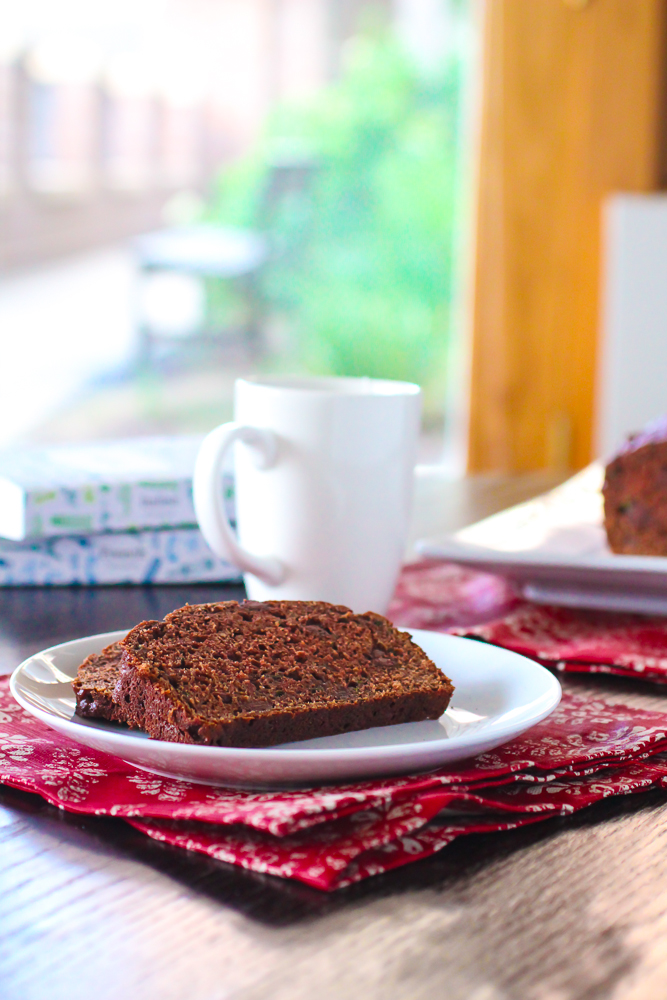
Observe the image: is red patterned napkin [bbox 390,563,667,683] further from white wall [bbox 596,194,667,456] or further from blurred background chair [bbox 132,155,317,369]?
blurred background chair [bbox 132,155,317,369]

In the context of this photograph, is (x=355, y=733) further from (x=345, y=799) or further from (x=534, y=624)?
(x=534, y=624)

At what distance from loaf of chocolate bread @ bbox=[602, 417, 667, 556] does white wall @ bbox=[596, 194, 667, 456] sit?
185 cm

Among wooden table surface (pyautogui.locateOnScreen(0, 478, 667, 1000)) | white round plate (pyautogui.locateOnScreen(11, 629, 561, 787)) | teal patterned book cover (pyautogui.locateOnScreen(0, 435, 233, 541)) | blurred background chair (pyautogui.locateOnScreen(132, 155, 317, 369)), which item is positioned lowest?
wooden table surface (pyautogui.locateOnScreen(0, 478, 667, 1000))

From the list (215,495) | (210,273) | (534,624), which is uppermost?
(210,273)

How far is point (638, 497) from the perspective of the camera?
3.25 ft

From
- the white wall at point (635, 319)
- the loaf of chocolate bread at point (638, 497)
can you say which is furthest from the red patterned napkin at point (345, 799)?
the white wall at point (635, 319)

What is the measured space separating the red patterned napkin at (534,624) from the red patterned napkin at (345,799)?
0.16 metres

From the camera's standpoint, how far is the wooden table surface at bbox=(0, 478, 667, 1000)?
1.16ft

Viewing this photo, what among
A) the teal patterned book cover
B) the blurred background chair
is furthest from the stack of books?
the blurred background chair

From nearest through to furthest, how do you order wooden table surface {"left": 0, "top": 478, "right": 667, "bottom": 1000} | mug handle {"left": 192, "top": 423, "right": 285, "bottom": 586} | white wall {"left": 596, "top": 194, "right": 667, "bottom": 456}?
1. wooden table surface {"left": 0, "top": 478, "right": 667, "bottom": 1000}
2. mug handle {"left": 192, "top": 423, "right": 285, "bottom": 586}
3. white wall {"left": 596, "top": 194, "right": 667, "bottom": 456}

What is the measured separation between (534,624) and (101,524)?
0.37 meters

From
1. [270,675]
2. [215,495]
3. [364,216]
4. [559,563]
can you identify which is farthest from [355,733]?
[364,216]

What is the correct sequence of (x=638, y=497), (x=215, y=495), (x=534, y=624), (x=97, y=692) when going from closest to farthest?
(x=97, y=692)
(x=215, y=495)
(x=534, y=624)
(x=638, y=497)

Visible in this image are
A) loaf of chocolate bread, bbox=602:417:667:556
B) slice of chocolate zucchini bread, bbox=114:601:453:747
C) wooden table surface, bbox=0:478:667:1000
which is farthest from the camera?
loaf of chocolate bread, bbox=602:417:667:556
